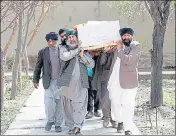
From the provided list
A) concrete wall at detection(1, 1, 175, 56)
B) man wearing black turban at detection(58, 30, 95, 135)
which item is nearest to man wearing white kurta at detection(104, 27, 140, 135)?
man wearing black turban at detection(58, 30, 95, 135)

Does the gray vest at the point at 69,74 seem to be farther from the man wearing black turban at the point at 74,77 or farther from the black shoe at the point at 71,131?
Answer: the black shoe at the point at 71,131

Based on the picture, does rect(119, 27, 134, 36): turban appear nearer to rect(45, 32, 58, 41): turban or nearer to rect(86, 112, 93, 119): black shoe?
rect(45, 32, 58, 41): turban

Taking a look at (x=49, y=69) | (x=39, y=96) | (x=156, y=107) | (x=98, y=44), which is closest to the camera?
(x=98, y=44)

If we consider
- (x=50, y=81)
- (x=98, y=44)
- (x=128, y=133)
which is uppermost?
(x=98, y=44)

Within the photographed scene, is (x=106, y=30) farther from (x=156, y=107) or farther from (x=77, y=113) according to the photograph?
(x=156, y=107)

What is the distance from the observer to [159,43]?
8.73 metres

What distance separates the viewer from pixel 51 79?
675cm

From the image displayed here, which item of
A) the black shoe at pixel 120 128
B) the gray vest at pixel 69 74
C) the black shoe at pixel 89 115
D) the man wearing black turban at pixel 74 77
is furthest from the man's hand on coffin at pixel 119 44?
the black shoe at pixel 89 115

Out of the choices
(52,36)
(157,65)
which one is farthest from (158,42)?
(52,36)

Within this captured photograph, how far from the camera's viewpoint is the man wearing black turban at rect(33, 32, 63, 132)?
671cm

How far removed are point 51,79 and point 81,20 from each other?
12147 mm

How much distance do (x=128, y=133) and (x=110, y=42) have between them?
4.30 ft

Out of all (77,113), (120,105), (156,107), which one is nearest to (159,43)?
(156,107)

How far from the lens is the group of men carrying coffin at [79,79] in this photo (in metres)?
6.32
